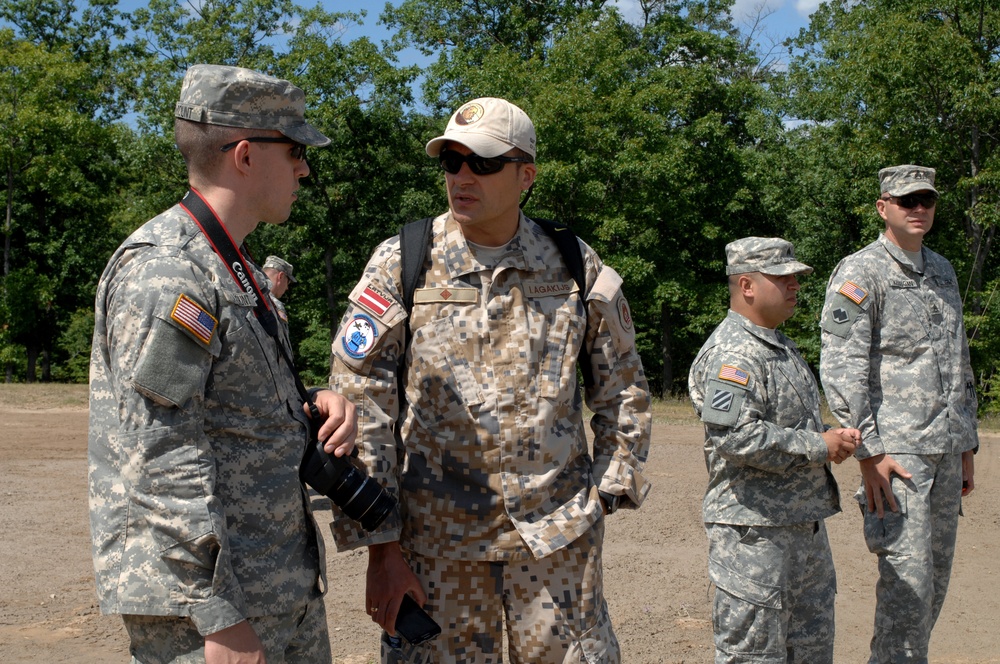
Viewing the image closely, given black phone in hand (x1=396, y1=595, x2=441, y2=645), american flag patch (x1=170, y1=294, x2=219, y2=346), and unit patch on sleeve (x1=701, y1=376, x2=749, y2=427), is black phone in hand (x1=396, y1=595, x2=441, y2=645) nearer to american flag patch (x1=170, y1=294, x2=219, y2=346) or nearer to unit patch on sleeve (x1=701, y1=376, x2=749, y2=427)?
american flag patch (x1=170, y1=294, x2=219, y2=346)

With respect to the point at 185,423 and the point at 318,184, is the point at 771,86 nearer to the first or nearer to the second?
the point at 318,184

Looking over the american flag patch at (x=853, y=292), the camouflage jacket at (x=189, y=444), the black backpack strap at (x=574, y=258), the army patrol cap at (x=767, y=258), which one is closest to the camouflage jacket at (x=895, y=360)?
the american flag patch at (x=853, y=292)

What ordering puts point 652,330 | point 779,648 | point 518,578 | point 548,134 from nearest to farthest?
point 518,578, point 779,648, point 548,134, point 652,330

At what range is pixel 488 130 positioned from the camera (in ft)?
10.00

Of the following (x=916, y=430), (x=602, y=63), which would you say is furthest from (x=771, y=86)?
(x=916, y=430)

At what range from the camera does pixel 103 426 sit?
230 centimetres

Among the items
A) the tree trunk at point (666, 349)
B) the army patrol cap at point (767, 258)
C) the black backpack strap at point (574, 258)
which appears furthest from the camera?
the tree trunk at point (666, 349)

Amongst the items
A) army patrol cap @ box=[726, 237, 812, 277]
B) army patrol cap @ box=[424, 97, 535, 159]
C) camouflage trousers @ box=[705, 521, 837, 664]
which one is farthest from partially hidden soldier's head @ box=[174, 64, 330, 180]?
camouflage trousers @ box=[705, 521, 837, 664]

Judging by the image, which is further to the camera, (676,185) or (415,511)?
(676,185)

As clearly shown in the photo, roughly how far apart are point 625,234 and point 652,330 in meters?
4.68

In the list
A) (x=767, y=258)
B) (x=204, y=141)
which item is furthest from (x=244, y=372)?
(x=767, y=258)

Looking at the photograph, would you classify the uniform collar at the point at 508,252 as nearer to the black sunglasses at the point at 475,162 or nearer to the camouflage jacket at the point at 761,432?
the black sunglasses at the point at 475,162

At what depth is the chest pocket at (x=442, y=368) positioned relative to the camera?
3016mm

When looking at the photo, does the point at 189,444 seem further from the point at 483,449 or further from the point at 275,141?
the point at 483,449
